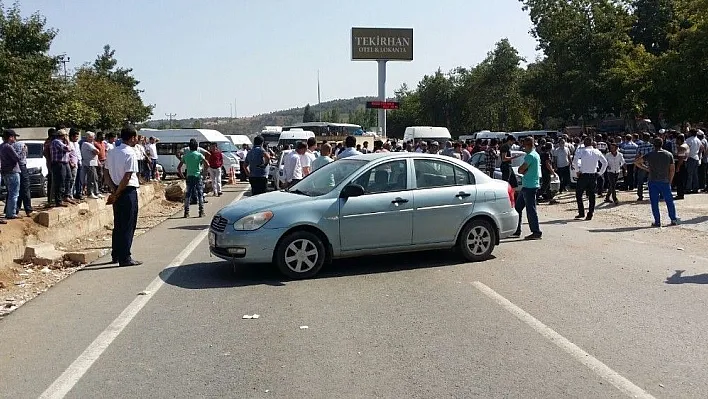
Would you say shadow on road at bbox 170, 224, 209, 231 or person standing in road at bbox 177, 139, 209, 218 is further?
person standing in road at bbox 177, 139, 209, 218

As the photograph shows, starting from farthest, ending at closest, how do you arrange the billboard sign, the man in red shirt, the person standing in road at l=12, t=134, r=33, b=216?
the billboard sign
the man in red shirt
the person standing in road at l=12, t=134, r=33, b=216

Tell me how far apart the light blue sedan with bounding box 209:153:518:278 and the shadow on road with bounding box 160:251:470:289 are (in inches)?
11.5

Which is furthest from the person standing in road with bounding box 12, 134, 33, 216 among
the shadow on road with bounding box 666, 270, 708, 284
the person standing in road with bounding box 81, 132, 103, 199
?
the shadow on road with bounding box 666, 270, 708, 284

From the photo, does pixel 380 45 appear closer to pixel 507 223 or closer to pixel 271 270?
pixel 507 223

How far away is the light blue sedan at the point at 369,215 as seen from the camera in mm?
9094

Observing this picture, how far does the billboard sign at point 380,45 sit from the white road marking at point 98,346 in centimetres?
5373

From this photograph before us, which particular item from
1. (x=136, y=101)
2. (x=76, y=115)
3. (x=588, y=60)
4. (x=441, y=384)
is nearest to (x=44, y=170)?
(x=76, y=115)

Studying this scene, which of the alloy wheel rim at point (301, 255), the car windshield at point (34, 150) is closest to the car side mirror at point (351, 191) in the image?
the alloy wheel rim at point (301, 255)

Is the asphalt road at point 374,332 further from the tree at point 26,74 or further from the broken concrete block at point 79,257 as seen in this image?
the tree at point 26,74

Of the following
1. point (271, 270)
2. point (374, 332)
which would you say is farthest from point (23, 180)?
point (374, 332)

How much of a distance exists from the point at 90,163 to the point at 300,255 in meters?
10.0

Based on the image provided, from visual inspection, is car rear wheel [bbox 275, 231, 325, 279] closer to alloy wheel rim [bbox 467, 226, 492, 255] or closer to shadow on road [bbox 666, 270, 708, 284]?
alloy wheel rim [bbox 467, 226, 492, 255]

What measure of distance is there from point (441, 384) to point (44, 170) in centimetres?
1962

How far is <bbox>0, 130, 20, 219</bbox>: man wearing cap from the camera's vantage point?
13.1m
